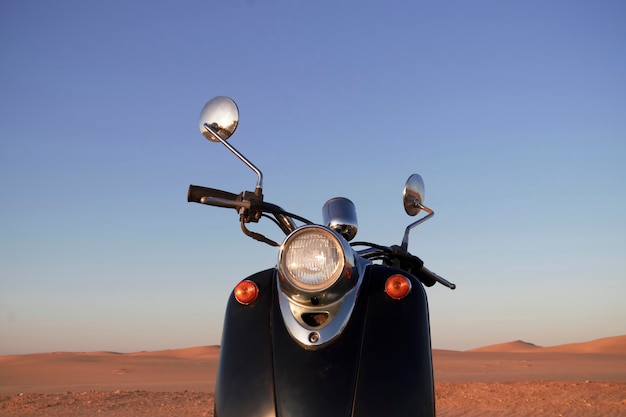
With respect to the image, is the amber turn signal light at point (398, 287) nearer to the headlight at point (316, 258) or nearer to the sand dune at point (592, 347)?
the headlight at point (316, 258)

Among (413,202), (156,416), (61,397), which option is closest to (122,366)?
(61,397)

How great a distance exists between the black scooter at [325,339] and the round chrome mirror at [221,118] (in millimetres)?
765

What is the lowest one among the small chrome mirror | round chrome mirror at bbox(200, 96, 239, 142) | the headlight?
the headlight

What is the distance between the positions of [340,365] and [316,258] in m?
0.37

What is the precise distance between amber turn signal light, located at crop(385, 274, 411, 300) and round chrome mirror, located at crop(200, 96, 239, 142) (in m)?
1.03

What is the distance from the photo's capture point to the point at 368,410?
7.11 ft

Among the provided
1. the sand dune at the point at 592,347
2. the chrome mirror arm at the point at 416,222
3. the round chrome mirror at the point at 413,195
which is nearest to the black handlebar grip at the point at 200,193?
the chrome mirror arm at the point at 416,222

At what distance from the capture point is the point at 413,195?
141 inches

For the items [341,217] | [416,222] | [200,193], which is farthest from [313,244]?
[416,222]

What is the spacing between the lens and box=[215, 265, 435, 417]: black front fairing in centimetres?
219

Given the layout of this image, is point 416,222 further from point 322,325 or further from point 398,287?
point 322,325

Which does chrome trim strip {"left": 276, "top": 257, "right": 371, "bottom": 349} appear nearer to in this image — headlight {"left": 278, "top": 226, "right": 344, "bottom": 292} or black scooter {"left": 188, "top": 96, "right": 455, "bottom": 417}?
black scooter {"left": 188, "top": 96, "right": 455, "bottom": 417}

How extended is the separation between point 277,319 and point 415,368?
20.4 inches

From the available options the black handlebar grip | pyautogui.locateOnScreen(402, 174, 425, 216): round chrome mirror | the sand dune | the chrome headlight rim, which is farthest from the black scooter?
the sand dune
